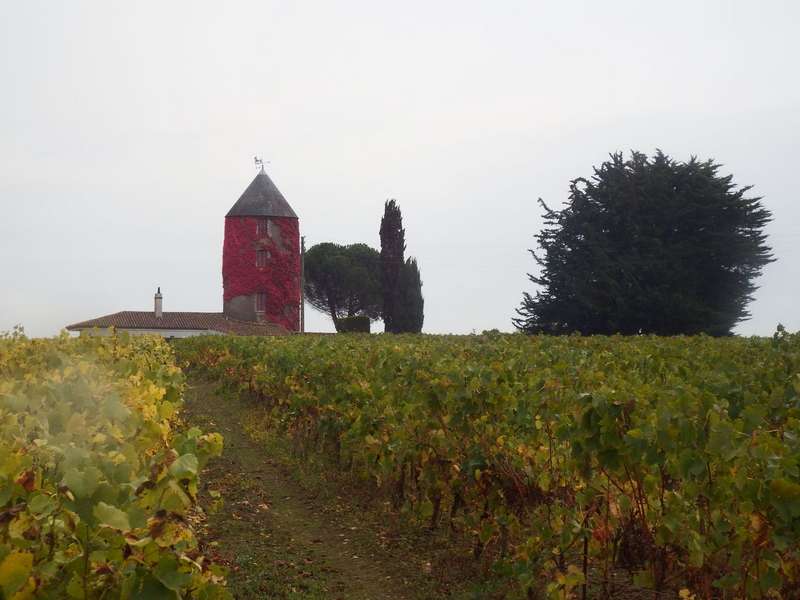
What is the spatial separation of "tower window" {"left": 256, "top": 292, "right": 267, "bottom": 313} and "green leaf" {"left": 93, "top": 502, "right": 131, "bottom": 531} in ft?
176

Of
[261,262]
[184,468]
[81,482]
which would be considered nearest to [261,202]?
[261,262]

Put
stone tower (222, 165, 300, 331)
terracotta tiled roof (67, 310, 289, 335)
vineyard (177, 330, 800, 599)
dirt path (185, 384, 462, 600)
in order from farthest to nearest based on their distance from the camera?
stone tower (222, 165, 300, 331), terracotta tiled roof (67, 310, 289, 335), dirt path (185, 384, 462, 600), vineyard (177, 330, 800, 599)

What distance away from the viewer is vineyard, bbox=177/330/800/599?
4.77 meters

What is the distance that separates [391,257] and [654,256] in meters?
20.4

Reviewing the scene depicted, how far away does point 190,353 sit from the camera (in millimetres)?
35000

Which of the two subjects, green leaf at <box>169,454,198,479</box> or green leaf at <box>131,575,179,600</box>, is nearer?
green leaf at <box>131,575,179,600</box>

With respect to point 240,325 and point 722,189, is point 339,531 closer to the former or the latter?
point 722,189

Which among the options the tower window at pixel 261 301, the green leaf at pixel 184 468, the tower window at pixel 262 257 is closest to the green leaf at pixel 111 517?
the green leaf at pixel 184 468

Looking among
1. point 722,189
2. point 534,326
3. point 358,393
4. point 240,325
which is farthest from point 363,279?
point 358,393

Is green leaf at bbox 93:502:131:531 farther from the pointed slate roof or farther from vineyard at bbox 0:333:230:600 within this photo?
the pointed slate roof

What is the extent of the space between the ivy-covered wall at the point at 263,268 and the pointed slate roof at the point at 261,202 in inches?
14.3

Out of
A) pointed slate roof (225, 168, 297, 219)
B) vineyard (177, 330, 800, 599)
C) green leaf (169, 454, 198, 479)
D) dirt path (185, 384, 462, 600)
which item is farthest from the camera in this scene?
pointed slate roof (225, 168, 297, 219)

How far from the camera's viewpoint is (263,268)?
55.7 m

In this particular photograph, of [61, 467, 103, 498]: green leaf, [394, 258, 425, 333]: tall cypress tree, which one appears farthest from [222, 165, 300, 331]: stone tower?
[61, 467, 103, 498]: green leaf
